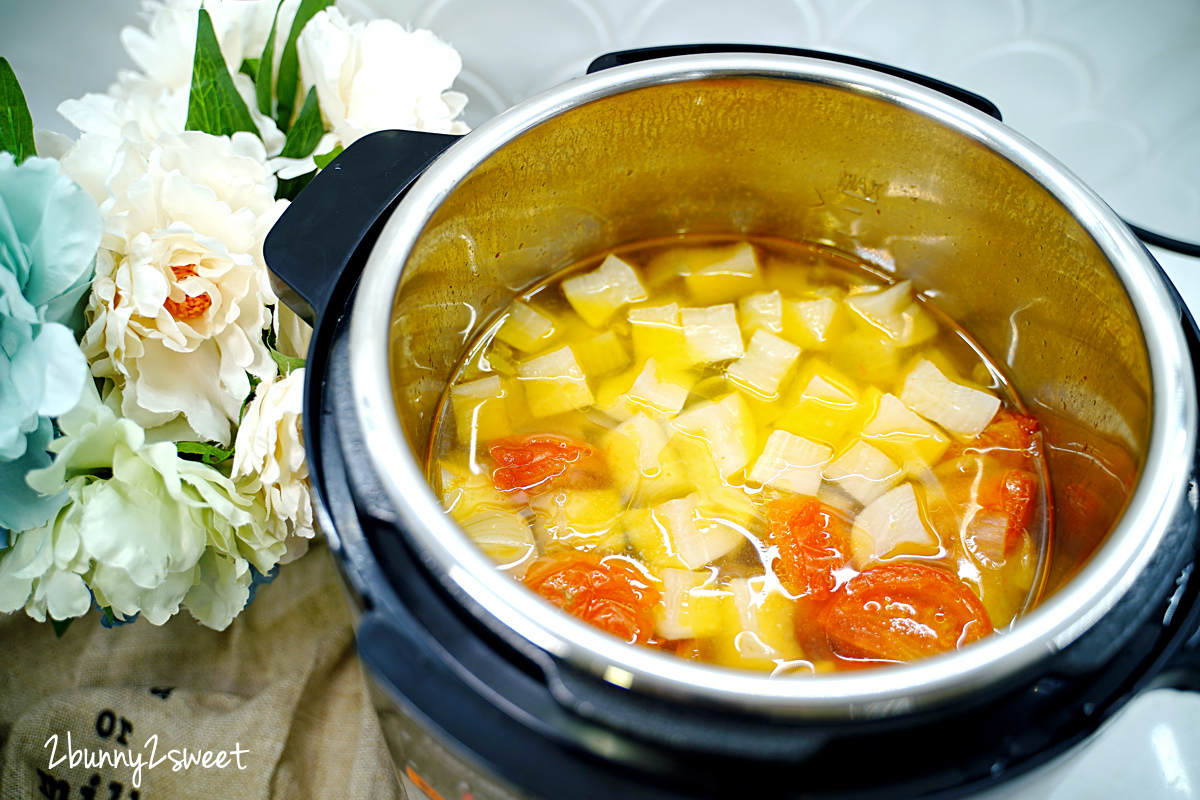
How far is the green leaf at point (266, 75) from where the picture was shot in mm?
1057

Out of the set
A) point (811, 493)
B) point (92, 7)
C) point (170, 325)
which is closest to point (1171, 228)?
point (811, 493)

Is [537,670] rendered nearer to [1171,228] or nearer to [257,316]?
[257,316]

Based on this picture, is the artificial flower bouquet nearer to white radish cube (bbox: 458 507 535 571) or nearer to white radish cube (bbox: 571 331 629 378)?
white radish cube (bbox: 458 507 535 571)

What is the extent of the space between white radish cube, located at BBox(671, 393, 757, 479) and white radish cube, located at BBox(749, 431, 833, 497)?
0.02 meters

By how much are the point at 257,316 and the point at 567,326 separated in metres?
0.35

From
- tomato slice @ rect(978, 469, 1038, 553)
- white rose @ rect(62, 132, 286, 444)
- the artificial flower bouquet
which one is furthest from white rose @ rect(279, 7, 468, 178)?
tomato slice @ rect(978, 469, 1038, 553)

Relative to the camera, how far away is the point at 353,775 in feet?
3.25

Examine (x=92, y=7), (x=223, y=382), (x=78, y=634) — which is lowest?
(x=78, y=634)

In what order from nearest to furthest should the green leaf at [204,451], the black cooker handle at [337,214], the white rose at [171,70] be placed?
the black cooker handle at [337,214], the green leaf at [204,451], the white rose at [171,70]

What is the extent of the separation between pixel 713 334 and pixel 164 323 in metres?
0.59

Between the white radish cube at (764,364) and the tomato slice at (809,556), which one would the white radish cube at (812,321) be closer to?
the white radish cube at (764,364)

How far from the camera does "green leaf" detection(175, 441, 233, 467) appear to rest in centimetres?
94

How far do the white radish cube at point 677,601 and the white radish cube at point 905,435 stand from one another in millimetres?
260

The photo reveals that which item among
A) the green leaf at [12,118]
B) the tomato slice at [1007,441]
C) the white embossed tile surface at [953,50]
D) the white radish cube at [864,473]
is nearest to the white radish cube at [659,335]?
the white radish cube at [864,473]
